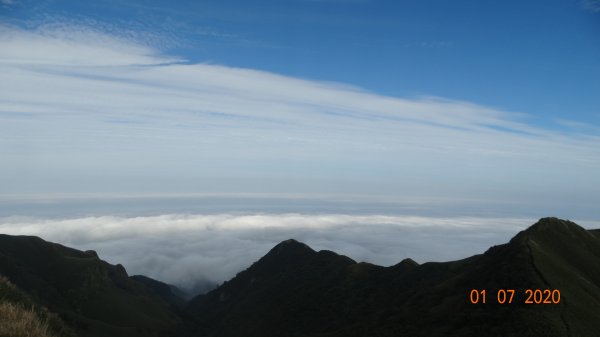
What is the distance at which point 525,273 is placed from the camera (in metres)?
73.8

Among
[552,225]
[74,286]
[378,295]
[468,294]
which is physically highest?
[552,225]

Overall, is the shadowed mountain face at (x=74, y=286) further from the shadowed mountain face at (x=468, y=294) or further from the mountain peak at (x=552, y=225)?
the mountain peak at (x=552, y=225)

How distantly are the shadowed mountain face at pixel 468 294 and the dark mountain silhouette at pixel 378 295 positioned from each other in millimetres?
248

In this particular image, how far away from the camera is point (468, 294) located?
79.9 metres

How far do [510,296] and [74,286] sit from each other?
529ft

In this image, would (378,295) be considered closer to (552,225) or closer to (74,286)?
(552,225)

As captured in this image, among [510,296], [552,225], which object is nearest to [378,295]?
[552,225]

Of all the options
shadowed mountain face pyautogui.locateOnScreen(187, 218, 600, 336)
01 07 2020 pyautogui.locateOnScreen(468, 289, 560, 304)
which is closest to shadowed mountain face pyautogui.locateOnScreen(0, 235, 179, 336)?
shadowed mountain face pyautogui.locateOnScreen(187, 218, 600, 336)

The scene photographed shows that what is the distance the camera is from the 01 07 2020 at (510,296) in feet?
217

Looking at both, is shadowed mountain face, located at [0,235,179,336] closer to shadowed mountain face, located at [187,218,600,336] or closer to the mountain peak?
shadowed mountain face, located at [187,218,600,336]

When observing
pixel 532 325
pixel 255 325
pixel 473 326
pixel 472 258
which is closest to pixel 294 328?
pixel 255 325

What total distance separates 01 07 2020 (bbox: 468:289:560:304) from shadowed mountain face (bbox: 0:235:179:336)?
370 feet

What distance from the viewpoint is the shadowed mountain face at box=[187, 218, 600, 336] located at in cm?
6331

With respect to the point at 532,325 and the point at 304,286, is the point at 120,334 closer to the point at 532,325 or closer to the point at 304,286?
the point at 304,286
